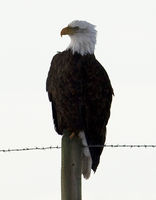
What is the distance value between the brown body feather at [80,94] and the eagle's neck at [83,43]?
8 cm

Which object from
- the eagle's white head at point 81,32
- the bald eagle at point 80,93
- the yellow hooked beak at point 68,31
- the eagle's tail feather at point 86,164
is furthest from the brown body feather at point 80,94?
the eagle's tail feather at point 86,164

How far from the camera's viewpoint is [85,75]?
777cm

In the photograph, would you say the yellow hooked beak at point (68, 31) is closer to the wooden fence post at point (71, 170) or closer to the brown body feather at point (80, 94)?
the brown body feather at point (80, 94)

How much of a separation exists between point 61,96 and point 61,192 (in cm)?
249

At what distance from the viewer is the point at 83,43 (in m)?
8.10

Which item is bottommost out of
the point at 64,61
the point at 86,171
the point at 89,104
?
the point at 86,171

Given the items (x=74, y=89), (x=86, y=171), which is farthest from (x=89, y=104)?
(x=86, y=171)

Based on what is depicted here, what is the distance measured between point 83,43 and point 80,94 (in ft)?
2.38

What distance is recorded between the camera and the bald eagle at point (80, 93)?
765 centimetres

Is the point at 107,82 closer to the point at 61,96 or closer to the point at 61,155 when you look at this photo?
the point at 61,96

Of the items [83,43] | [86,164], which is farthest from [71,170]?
[83,43]

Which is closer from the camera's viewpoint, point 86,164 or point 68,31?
point 86,164

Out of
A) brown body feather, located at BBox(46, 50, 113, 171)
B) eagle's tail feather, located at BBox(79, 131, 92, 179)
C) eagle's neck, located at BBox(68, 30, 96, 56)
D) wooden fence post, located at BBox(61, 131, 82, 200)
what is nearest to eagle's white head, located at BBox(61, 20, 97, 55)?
eagle's neck, located at BBox(68, 30, 96, 56)

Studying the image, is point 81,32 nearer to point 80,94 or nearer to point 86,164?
point 80,94
